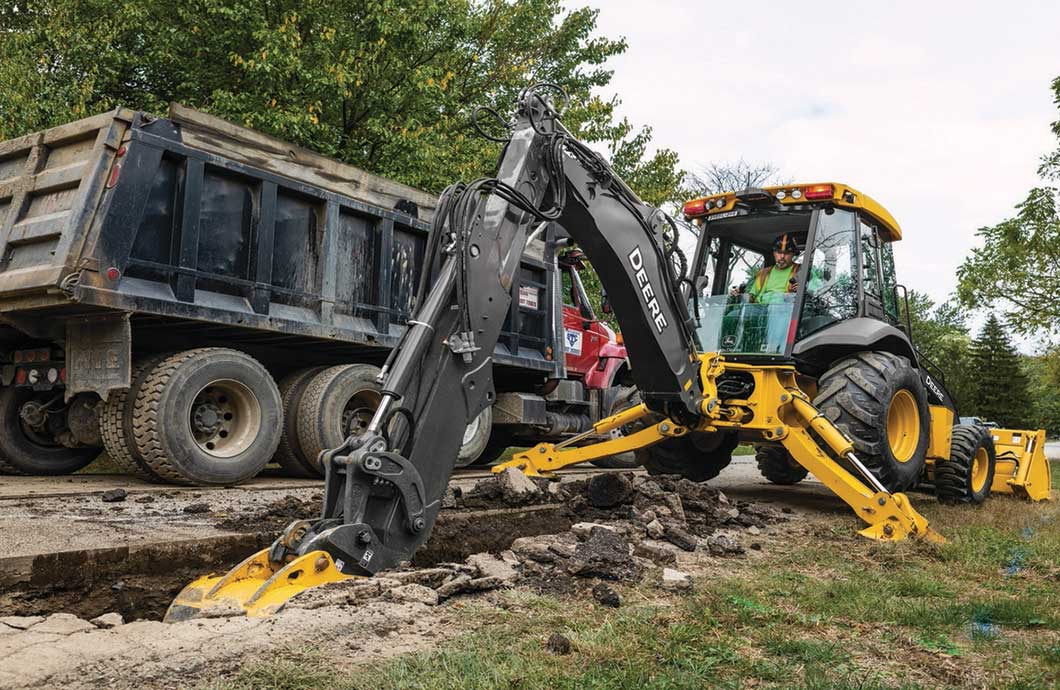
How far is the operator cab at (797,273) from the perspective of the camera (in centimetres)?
716

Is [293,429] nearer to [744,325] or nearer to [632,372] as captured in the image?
[632,372]

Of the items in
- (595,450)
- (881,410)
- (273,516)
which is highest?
(881,410)

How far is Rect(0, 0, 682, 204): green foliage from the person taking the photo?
40.4 ft

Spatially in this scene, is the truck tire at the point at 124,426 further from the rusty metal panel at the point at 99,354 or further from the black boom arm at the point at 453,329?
the black boom arm at the point at 453,329

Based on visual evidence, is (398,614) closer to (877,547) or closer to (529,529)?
(529,529)

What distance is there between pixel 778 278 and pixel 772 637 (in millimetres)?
4579

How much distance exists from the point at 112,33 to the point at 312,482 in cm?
866

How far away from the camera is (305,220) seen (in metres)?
7.95

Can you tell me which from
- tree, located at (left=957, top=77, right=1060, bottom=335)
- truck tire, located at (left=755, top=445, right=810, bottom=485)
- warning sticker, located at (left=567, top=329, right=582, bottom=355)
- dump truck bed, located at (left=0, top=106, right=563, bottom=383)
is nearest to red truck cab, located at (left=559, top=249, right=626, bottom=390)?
warning sticker, located at (left=567, top=329, right=582, bottom=355)

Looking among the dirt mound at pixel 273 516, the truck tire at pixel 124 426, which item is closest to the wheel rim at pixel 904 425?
the dirt mound at pixel 273 516

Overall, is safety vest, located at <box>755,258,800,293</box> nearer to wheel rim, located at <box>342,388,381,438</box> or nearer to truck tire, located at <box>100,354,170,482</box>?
wheel rim, located at <box>342,388,381,438</box>

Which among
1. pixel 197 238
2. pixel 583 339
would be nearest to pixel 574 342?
pixel 583 339

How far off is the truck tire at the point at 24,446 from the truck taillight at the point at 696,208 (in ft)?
19.3

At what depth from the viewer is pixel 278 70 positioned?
12.5 metres
